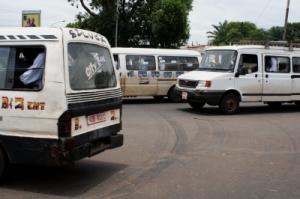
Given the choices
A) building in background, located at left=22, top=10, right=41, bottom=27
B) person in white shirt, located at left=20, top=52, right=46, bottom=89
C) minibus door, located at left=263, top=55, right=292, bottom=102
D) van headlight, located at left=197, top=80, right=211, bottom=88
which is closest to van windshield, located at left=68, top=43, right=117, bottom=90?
person in white shirt, located at left=20, top=52, right=46, bottom=89

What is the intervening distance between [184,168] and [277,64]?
9.98m

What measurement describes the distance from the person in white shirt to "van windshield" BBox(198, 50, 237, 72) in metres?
10.4

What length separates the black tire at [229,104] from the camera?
54.5ft

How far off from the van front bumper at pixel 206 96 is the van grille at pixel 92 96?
816 centimetres

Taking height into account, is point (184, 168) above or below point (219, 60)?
below

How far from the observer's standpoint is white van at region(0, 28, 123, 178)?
6789mm

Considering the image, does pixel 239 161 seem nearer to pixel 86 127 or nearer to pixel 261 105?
pixel 86 127

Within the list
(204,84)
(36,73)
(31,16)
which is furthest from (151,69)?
(36,73)

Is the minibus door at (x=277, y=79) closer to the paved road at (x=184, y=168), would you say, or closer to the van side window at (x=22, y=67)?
the paved road at (x=184, y=168)

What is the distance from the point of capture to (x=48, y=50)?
6914 millimetres

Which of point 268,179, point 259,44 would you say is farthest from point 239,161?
point 259,44

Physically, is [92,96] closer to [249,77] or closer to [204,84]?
[204,84]

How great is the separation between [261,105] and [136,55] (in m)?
4.83

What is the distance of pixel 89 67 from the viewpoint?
24.6 ft
